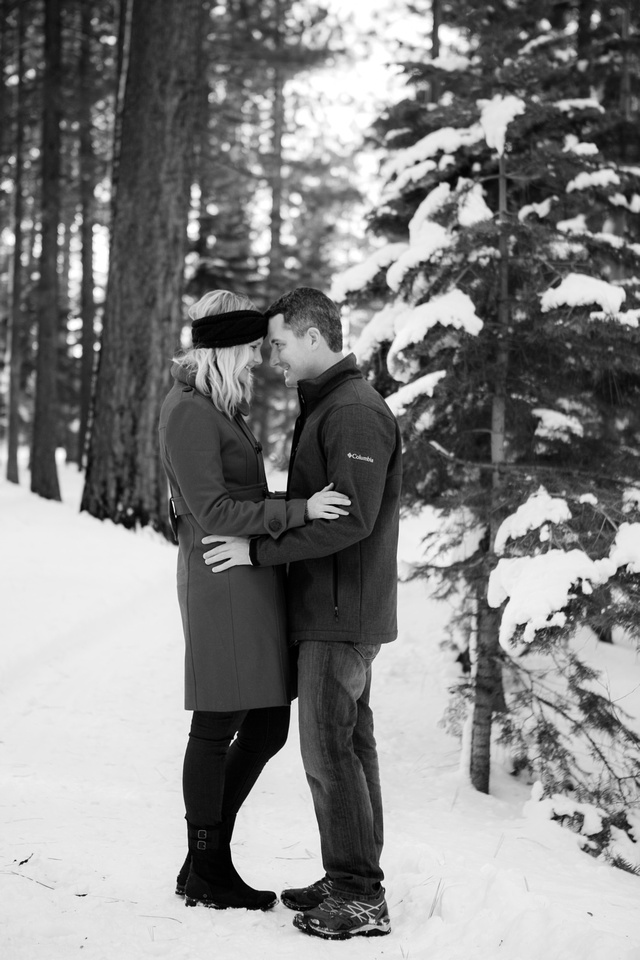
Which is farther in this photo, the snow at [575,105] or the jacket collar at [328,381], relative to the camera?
the snow at [575,105]

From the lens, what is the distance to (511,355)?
5020 millimetres

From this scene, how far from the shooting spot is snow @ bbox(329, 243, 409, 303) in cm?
537

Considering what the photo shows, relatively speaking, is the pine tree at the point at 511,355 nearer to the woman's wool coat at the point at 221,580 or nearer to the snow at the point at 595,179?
the snow at the point at 595,179

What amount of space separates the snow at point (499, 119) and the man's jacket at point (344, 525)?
214 cm

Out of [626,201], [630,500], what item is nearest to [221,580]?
[630,500]

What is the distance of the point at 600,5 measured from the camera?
33.6ft

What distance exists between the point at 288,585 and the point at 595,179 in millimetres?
3340

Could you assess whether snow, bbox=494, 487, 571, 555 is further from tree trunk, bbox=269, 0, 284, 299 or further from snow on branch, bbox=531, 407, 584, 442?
tree trunk, bbox=269, 0, 284, 299

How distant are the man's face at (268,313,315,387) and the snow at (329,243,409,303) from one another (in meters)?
2.20

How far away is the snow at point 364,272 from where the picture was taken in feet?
17.6

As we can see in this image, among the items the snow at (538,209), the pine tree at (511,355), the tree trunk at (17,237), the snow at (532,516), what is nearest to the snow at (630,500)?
the pine tree at (511,355)

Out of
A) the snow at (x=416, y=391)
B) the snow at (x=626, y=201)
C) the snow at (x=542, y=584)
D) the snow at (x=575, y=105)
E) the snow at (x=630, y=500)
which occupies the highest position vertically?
the snow at (x=575, y=105)

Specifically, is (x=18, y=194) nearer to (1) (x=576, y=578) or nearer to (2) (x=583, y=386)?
(2) (x=583, y=386)

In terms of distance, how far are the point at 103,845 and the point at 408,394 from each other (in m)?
2.63
